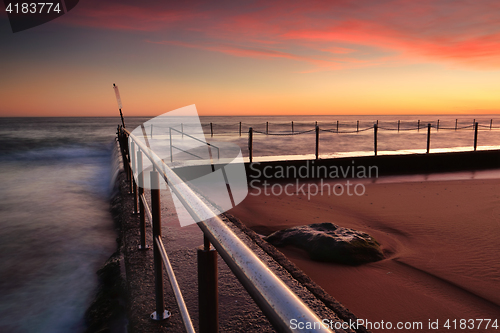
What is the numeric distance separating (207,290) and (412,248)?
3.57m

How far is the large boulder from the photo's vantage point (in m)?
3.28

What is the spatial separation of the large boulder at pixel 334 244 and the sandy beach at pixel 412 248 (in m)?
0.09

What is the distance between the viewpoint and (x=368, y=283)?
2928 millimetres

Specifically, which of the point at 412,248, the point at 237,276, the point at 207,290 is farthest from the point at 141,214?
the point at 412,248

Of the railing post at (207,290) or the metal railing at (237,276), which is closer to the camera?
the metal railing at (237,276)

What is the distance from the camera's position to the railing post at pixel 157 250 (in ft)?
5.58

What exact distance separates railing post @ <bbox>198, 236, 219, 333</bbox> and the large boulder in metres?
2.71

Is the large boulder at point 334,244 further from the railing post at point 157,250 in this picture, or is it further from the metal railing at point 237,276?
the metal railing at point 237,276

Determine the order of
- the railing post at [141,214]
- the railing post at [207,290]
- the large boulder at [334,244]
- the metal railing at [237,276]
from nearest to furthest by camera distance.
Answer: the metal railing at [237,276], the railing post at [207,290], the railing post at [141,214], the large boulder at [334,244]

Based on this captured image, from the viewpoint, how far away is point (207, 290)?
776mm

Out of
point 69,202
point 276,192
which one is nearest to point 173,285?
point 276,192

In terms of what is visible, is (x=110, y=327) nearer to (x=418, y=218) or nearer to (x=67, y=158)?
(x=418, y=218)

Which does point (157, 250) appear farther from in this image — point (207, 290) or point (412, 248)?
point (412, 248)

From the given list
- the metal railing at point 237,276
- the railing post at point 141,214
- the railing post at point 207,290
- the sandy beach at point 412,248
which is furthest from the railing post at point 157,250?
the sandy beach at point 412,248
